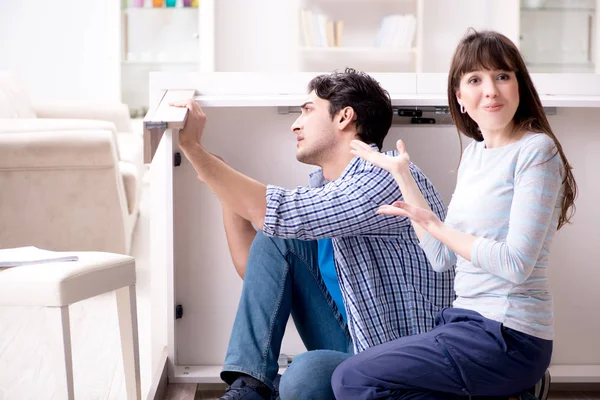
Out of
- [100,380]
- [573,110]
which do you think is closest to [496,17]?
[573,110]

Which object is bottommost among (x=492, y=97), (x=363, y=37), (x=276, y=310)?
(x=276, y=310)

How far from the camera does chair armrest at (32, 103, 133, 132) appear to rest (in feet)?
15.4

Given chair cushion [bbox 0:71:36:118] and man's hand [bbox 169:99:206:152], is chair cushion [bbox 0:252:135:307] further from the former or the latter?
chair cushion [bbox 0:71:36:118]

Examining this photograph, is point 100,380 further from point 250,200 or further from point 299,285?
point 250,200

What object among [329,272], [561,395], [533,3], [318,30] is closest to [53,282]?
[329,272]

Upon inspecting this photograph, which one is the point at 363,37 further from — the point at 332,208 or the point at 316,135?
the point at 332,208

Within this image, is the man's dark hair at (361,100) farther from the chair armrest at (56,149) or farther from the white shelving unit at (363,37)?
the white shelving unit at (363,37)

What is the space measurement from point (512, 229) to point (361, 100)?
0.60m

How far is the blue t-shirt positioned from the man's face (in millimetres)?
181

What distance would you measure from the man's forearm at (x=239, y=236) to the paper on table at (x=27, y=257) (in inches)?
15.1

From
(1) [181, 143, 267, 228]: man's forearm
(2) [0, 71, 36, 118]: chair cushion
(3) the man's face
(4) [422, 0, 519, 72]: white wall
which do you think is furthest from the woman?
(4) [422, 0, 519, 72]: white wall

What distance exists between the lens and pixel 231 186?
1.45m

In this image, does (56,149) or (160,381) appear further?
(56,149)

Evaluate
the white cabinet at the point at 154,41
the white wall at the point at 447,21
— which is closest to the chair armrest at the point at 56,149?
the white cabinet at the point at 154,41
